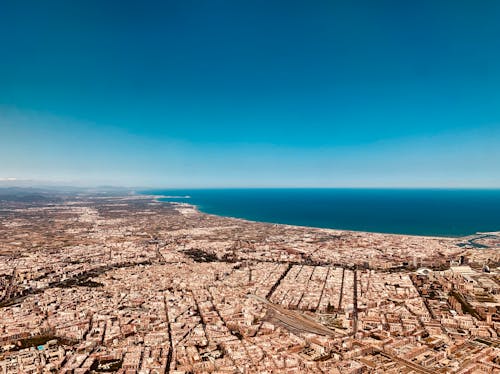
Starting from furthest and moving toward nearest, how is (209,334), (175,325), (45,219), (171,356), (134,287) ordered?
1. (45,219)
2. (134,287)
3. (175,325)
4. (209,334)
5. (171,356)

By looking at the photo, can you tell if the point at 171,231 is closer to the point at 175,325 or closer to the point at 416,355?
the point at 175,325

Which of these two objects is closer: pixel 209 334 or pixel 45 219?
pixel 209 334

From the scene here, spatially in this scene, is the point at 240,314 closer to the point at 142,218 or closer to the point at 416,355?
the point at 416,355

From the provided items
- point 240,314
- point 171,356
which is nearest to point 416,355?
point 240,314

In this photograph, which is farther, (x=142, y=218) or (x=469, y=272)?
(x=142, y=218)

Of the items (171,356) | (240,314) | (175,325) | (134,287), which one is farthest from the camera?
(134,287)

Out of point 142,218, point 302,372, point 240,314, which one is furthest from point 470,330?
point 142,218
